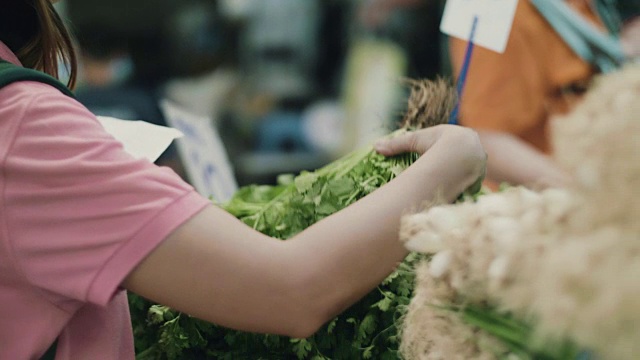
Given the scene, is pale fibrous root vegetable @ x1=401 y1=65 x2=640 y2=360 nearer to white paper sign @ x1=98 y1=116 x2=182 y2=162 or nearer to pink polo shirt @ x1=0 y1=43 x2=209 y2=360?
pink polo shirt @ x1=0 y1=43 x2=209 y2=360

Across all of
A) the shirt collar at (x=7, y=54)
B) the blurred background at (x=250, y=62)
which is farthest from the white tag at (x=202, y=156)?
the blurred background at (x=250, y=62)

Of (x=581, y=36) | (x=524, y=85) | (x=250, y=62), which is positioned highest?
(x=581, y=36)

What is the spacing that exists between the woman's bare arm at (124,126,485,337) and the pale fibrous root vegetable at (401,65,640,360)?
0.32 ft

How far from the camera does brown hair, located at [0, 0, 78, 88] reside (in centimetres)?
99

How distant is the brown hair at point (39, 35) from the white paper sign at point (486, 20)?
1.77 ft

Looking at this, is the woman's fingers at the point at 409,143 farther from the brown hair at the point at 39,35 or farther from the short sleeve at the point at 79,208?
the brown hair at the point at 39,35

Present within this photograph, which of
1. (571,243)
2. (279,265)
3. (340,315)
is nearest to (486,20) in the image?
(340,315)

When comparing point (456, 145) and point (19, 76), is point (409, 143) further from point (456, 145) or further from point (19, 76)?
point (19, 76)

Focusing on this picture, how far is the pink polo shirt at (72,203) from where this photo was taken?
764 millimetres

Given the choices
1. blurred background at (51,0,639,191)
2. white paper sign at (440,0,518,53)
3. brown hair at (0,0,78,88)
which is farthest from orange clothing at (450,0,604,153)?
blurred background at (51,0,639,191)

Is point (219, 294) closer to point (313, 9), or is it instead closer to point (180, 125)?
point (180, 125)

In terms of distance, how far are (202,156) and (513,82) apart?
64 cm

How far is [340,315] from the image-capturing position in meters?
1.04

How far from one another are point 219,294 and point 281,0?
11.9 ft
